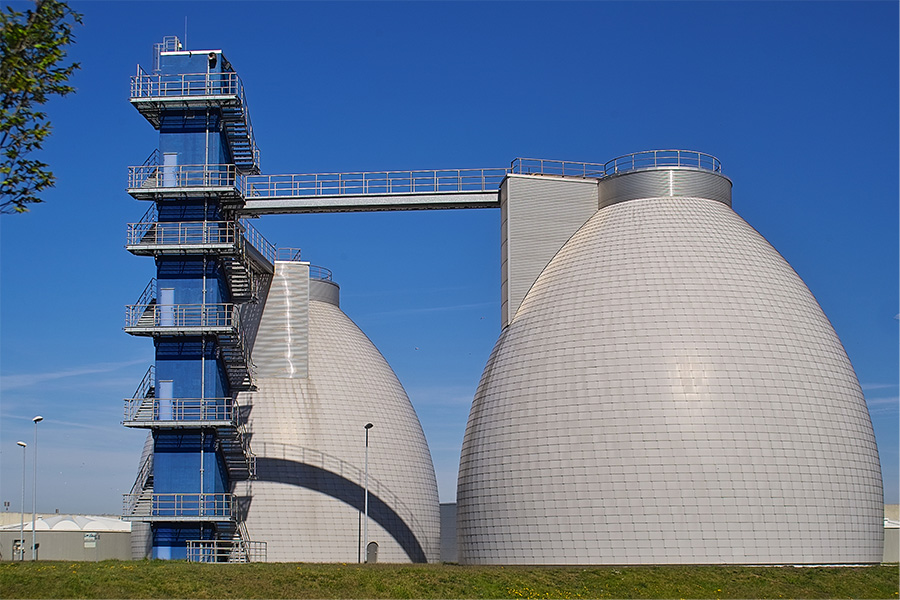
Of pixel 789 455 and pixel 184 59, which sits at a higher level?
pixel 184 59

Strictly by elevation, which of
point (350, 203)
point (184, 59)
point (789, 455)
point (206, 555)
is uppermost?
point (184, 59)

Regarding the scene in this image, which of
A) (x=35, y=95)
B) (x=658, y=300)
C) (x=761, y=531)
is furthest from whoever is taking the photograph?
(x=658, y=300)

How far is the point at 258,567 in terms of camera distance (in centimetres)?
3500

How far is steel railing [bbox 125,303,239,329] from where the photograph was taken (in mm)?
44062

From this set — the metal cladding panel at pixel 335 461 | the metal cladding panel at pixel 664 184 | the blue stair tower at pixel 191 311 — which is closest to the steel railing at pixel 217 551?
the blue stair tower at pixel 191 311

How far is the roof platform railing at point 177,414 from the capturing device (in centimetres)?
4328

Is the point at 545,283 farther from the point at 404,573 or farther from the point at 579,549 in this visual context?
the point at 404,573

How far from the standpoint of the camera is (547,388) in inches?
1604

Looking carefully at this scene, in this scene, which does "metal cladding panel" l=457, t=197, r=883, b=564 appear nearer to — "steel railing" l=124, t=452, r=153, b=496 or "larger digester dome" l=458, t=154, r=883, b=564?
"larger digester dome" l=458, t=154, r=883, b=564

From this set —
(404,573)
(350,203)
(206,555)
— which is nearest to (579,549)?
(404,573)

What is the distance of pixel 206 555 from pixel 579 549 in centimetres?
1477

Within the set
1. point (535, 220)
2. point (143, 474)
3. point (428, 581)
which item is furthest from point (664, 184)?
point (143, 474)

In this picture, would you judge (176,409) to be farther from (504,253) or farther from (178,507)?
(504,253)

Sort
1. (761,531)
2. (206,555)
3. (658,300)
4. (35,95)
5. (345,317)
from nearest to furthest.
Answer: (35,95) < (761,531) < (658,300) < (206,555) < (345,317)
